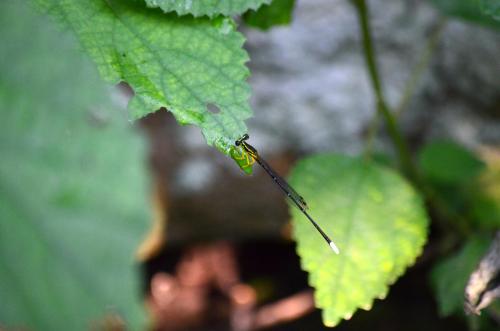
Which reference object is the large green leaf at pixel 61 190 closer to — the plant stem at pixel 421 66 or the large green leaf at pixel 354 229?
the large green leaf at pixel 354 229

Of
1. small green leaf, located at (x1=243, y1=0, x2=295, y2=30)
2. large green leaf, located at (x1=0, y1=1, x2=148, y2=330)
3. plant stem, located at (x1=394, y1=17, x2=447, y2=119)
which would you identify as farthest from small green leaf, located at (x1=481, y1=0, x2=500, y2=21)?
large green leaf, located at (x1=0, y1=1, x2=148, y2=330)

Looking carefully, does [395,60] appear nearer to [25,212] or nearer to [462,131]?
[462,131]

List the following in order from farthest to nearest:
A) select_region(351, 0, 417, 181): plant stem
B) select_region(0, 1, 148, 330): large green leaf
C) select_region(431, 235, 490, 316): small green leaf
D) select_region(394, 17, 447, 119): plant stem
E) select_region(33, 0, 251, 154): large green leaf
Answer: select_region(394, 17, 447, 119): plant stem
select_region(431, 235, 490, 316): small green leaf
select_region(351, 0, 417, 181): plant stem
select_region(33, 0, 251, 154): large green leaf
select_region(0, 1, 148, 330): large green leaf

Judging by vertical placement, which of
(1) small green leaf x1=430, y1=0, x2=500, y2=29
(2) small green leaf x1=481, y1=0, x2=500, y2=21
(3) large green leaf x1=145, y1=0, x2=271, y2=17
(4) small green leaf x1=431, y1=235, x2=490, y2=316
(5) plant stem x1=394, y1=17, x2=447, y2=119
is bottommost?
(4) small green leaf x1=431, y1=235, x2=490, y2=316

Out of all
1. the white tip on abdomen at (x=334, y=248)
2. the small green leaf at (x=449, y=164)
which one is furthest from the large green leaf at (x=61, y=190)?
the small green leaf at (x=449, y=164)

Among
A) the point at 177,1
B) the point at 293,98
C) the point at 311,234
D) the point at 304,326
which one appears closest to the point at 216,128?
the point at 177,1

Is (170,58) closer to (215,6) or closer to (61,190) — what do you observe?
(215,6)

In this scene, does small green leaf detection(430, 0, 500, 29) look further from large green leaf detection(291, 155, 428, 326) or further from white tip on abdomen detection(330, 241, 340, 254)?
white tip on abdomen detection(330, 241, 340, 254)
